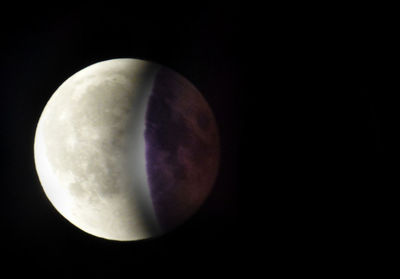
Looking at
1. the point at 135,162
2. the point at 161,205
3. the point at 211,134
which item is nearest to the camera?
the point at 135,162

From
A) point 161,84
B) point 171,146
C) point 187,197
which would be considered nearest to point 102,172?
point 171,146

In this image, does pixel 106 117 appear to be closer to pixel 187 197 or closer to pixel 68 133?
pixel 68 133

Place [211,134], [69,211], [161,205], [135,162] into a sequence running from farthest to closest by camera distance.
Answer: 1. [211,134]
2. [69,211]
3. [161,205]
4. [135,162]

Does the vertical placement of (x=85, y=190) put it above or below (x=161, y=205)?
above

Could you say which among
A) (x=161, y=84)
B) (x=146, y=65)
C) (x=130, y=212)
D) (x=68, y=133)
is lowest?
(x=130, y=212)
